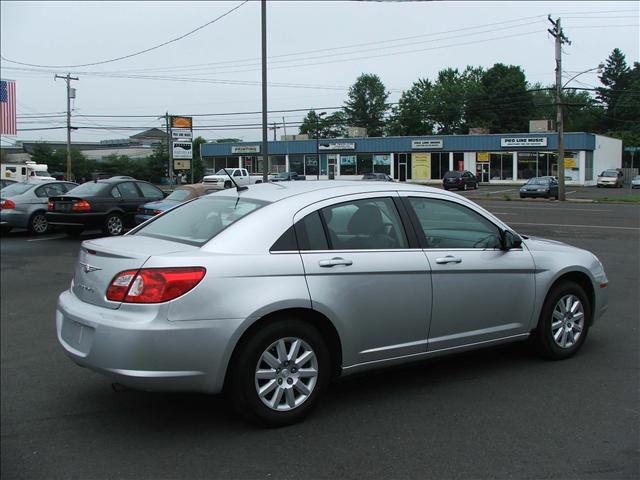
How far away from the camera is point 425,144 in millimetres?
62062

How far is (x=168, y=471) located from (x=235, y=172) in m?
43.0

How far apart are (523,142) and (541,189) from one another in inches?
825

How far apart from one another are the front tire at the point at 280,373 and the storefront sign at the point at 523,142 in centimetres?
5719

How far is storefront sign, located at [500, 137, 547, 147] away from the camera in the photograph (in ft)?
186

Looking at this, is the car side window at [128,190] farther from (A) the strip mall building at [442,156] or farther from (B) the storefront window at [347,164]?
(B) the storefront window at [347,164]

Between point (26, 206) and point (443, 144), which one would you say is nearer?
point (26, 206)

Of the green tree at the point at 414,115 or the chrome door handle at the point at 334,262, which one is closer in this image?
the chrome door handle at the point at 334,262

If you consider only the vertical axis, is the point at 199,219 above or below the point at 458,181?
below

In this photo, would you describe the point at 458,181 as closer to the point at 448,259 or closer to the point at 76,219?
the point at 76,219

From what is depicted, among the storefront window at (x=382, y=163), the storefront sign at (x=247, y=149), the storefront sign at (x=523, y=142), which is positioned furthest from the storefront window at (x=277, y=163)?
the storefront sign at (x=523, y=142)

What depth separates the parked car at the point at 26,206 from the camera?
16.0 m

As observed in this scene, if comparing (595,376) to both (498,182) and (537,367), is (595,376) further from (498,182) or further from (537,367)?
(498,182)

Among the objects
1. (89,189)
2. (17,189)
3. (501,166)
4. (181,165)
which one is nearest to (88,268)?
(89,189)

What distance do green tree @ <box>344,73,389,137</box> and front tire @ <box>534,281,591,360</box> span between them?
106m
